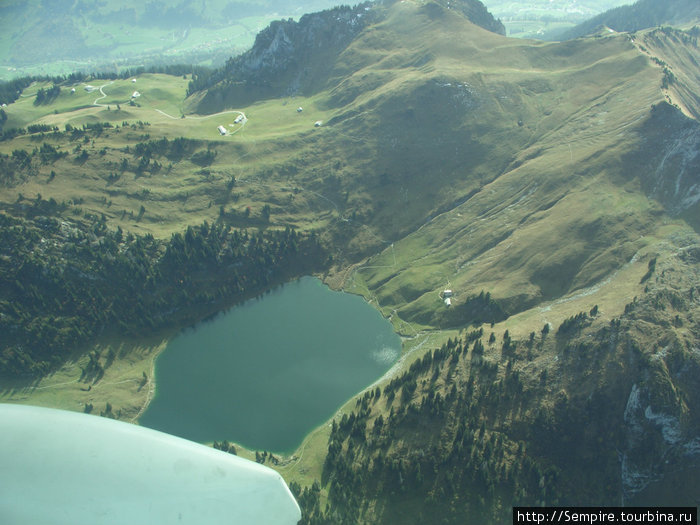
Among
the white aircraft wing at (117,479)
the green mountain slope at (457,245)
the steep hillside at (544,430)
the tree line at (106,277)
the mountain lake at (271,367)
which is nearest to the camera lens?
the white aircraft wing at (117,479)

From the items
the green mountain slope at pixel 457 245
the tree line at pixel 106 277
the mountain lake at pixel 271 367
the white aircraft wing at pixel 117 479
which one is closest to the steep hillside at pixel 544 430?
the green mountain slope at pixel 457 245

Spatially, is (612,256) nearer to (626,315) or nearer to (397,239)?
(626,315)

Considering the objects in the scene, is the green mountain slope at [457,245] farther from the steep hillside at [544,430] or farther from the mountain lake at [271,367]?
the mountain lake at [271,367]

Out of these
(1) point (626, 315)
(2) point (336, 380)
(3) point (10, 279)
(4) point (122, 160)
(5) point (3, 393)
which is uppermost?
(4) point (122, 160)

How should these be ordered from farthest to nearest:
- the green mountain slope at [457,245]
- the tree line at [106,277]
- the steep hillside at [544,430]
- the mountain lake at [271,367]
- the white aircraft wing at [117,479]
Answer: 1. the tree line at [106,277]
2. the mountain lake at [271,367]
3. the green mountain slope at [457,245]
4. the steep hillside at [544,430]
5. the white aircraft wing at [117,479]

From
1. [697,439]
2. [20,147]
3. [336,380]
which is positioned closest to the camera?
[697,439]

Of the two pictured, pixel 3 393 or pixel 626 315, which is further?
pixel 3 393

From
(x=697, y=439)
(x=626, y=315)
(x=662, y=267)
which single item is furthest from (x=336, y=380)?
(x=662, y=267)

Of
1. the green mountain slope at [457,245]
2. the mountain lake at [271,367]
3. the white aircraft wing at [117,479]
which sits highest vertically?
the white aircraft wing at [117,479]

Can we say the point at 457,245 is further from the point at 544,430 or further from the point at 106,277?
the point at 106,277
